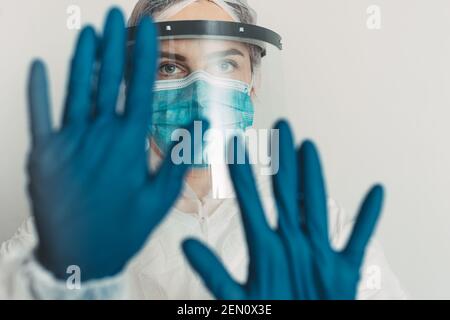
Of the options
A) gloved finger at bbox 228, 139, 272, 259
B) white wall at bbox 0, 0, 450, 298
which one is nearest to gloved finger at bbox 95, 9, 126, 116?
gloved finger at bbox 228, 139, 272, 259

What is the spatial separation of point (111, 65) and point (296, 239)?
0.32 meters

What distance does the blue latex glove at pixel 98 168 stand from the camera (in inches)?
22.4

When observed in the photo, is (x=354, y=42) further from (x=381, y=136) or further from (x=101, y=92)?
(x=101, y=92)

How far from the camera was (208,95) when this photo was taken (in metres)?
1.03

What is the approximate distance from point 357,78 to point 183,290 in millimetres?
826

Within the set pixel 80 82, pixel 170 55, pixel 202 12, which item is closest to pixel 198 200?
pixel 170 55

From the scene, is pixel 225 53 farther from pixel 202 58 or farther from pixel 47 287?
pixel 47 287

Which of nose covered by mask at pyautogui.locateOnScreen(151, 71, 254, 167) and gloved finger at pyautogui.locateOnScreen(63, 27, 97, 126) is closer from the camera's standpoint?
gloved finger at pyautogui.locateOnScreen(63, 27, 97, 126)

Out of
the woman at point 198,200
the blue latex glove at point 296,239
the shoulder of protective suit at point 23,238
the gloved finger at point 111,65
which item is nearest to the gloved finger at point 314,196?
the blue latex glove at point 296,239

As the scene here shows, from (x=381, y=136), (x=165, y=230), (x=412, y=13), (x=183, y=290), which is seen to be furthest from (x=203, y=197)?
(x=412, y=13)

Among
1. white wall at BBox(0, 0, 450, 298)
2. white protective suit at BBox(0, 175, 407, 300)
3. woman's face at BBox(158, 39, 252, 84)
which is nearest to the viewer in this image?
white protective suit at BBox(0, 175, 407, 300)

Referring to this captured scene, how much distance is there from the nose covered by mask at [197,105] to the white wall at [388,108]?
15.0 inches

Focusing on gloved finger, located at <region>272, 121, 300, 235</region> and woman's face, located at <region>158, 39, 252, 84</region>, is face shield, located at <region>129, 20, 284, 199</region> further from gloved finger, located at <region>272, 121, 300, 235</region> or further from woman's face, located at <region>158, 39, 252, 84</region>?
gloved finger, located at <region>272, 121, 300, 235</region>

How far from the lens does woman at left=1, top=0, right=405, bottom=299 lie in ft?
3.18
